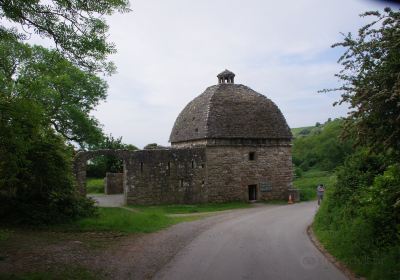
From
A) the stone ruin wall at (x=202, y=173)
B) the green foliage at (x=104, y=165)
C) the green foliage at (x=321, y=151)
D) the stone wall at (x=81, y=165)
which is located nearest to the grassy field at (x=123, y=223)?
the stone wall at (x=81, y=165)

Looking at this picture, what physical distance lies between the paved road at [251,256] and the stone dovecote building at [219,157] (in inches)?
414

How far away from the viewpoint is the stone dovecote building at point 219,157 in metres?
27.3

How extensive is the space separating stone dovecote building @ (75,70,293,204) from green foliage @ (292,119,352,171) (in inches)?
595

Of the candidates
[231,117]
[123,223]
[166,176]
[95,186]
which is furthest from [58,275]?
[95,186]

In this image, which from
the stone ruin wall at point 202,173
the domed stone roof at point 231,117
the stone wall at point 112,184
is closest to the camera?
the stone ruin wall at point 202,173

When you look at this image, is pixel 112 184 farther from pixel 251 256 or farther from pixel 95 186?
pixel 251 256

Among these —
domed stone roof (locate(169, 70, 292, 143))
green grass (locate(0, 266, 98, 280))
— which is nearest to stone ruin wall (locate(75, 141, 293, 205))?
domed stone roof (locate(169, 70, 292, 143))

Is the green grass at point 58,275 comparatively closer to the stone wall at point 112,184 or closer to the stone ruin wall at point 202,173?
the stone ruin wall at point 202,173

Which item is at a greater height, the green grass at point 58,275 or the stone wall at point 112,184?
the stone wall at point 112,184

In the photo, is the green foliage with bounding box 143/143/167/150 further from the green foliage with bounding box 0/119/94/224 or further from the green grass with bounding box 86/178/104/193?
the green foliage with bounding box 0/119/94/224

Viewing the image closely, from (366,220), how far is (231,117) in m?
19.7

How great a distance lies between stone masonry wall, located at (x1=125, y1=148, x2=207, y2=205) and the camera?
27062 mm

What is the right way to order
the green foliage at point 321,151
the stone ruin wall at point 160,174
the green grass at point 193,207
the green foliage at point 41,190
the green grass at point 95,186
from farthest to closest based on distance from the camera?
the green foliage at point 321,151 < the green grass at point 95,186 < the stone ruin wall at point 160,174 < the green grass at point 193,207 < the green foliage at point 41,190

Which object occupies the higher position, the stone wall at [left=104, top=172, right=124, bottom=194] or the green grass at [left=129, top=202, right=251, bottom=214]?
the stone wall at [left=104, top=172, right=124, bottom=194]
